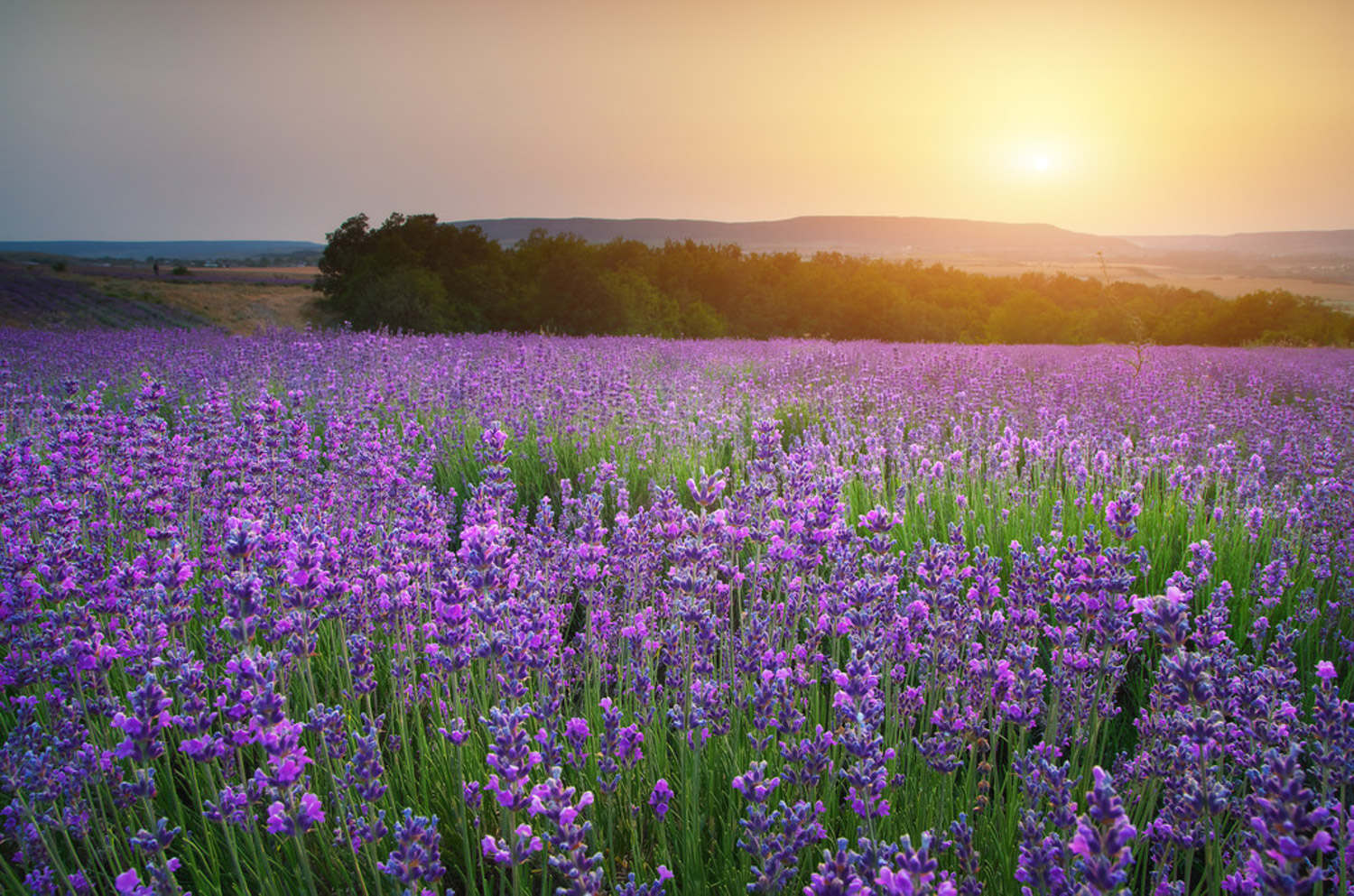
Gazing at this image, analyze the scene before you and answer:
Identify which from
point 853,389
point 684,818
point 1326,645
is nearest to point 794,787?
point 684,818

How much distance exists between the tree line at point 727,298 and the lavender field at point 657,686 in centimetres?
2343

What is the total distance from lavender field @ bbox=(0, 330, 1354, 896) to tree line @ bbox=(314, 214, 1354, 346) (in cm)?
2343

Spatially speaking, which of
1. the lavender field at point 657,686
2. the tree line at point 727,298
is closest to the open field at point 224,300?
the tree line at point 727,298

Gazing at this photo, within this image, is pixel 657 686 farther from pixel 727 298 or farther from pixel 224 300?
pixel 224 300

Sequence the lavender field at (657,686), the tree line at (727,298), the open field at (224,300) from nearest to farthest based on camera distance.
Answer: the lavender field at (657,686) < the tree line at (727,298) < the open field at (224,300)

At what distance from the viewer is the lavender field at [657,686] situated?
1.38 metres

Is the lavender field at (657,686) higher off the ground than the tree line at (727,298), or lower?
lower

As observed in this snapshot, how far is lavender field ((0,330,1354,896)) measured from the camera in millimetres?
1382

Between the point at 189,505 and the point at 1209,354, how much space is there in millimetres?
17334

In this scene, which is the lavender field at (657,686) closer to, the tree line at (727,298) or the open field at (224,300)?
the tree line at (727,298)

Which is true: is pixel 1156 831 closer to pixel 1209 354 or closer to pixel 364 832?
pixel 364 832

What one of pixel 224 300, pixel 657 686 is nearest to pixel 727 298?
pixel 224 300

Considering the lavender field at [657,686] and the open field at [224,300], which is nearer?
the lavender field at [657,686]

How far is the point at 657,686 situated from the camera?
2465 millimetres
